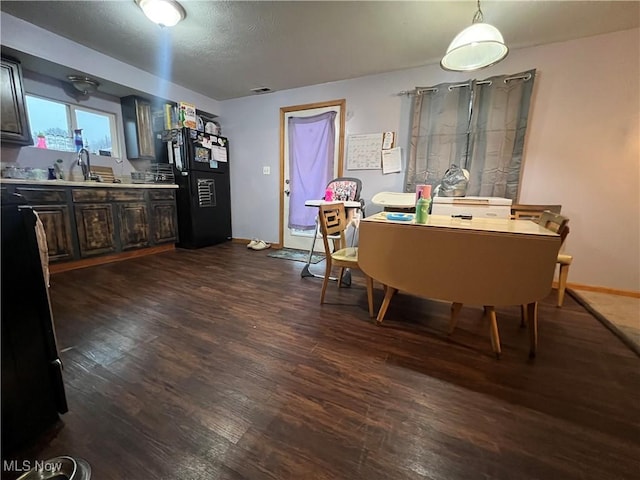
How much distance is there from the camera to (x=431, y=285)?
1495 mm

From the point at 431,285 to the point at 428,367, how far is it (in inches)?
17.2

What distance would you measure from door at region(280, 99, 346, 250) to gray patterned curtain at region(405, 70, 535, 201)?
971mm

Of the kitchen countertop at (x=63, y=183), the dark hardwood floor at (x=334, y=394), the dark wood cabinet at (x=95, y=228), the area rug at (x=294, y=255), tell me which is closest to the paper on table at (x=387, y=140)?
the area rug at (x=294, y=255)

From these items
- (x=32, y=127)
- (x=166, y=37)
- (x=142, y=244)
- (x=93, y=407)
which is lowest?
(x=93, y=407)

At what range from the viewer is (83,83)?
286cm

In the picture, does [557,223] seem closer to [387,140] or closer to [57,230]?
[387,140]

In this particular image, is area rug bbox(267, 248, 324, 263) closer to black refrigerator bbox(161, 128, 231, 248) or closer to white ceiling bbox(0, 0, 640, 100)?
black refrigerator bbox(161, 128, 231, 248)

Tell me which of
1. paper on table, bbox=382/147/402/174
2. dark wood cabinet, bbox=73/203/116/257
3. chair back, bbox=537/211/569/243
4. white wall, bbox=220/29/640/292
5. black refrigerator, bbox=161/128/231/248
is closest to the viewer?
chair back, bbox=537/211/569/243

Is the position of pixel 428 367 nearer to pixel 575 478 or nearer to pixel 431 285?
pixel 431 285

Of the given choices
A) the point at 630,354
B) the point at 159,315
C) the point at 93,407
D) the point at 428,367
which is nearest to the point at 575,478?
the point at 428,367

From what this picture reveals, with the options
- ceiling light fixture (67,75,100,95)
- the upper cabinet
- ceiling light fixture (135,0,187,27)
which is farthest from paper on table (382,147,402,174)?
the upper cabinet

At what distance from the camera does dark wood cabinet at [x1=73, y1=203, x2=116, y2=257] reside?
279cm

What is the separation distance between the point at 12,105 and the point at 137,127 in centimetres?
116

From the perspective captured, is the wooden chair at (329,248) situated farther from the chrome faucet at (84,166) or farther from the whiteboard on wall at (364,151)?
the chrome faucet at (84,166)
